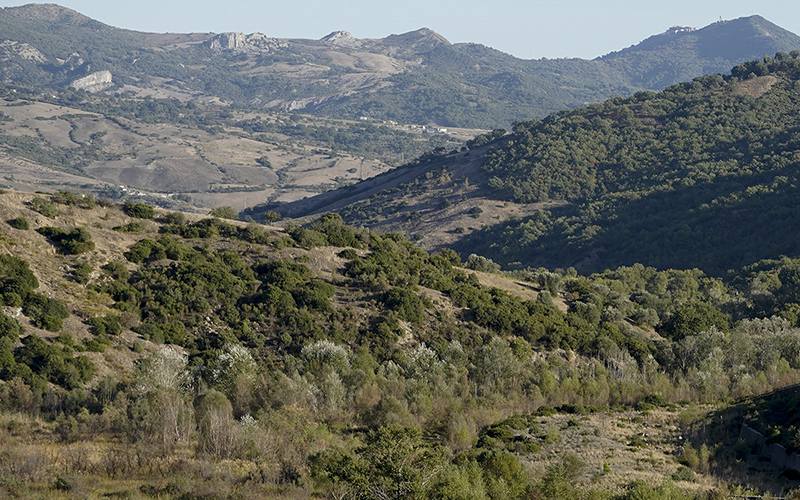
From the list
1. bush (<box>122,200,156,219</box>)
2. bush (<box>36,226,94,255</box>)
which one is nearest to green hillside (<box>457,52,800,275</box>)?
bush (<box>122,200,156,219</box>)

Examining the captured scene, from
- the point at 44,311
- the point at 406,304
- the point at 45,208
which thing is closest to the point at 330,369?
the point at 406,304

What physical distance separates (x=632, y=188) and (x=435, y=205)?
4294 centimetres

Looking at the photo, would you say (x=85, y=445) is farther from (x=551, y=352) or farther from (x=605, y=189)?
(x=605, y=189)

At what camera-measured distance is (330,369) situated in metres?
39.9

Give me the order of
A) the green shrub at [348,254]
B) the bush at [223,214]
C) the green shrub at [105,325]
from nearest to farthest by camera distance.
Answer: the green shrub at [105,325], the green shrub at [348,254], the bush at [223,214]

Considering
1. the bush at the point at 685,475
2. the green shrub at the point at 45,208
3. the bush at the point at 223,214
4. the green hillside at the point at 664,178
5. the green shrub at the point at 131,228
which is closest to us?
the bush at the point at 685,475

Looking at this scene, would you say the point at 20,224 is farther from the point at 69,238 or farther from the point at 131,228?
the point at 131,228

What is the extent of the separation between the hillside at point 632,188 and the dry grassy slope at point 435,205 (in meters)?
0.43

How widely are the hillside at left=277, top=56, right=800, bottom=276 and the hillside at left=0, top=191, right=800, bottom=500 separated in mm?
51423

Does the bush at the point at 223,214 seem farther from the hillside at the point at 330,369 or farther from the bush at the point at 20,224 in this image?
the bush at the point at 20,224

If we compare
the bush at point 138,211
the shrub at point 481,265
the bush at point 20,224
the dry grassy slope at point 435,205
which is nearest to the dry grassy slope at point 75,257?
the bush at point 20,224

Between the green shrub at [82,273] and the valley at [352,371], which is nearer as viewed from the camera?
the valley at [352,371]

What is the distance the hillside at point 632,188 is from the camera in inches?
4801

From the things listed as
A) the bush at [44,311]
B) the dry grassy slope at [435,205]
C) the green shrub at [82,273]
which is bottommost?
the dry grassy slope at [435,205]
